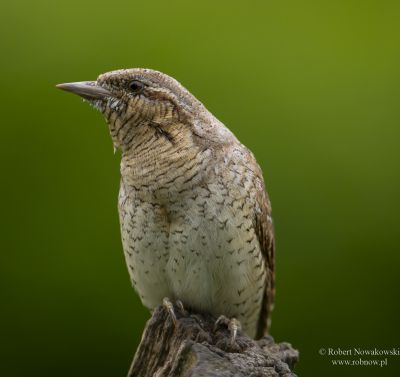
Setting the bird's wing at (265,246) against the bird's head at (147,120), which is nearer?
the bird's head at (147,120)

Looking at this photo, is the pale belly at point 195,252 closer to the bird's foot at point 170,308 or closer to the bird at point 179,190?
the bird at point 179,190

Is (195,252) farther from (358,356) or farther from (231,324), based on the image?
(358,356)

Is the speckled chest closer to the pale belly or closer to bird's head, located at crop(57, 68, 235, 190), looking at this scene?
the pale belly

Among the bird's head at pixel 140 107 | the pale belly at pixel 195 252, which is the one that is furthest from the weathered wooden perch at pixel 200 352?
the bird's head at pixel 140 107

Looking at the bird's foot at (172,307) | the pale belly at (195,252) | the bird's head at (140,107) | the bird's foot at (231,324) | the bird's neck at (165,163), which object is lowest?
the bird's foot at (231,324)

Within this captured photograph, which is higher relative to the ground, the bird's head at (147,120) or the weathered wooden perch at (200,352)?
the bird's head at (147,120)

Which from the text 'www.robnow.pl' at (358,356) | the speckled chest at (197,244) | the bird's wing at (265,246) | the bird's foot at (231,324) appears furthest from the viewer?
the text 'www.robnow.pl' at (358,356)
